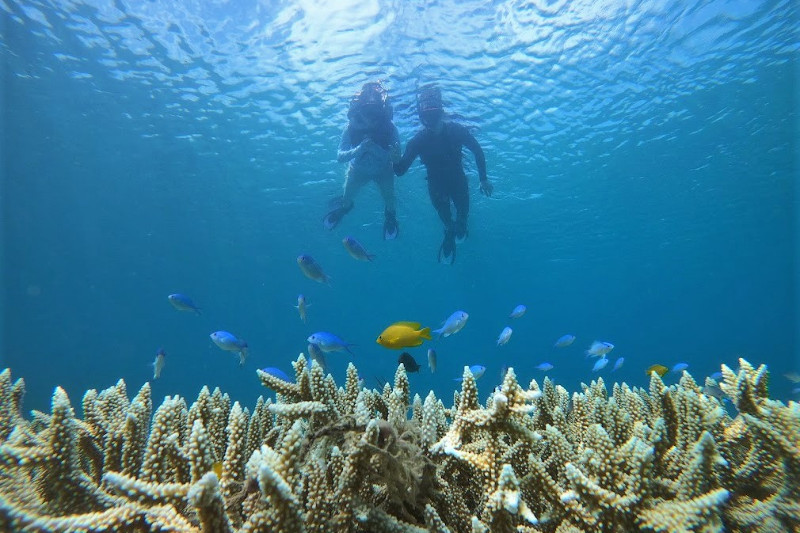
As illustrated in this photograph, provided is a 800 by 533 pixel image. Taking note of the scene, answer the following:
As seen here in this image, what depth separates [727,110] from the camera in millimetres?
19141

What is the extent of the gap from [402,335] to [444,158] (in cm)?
935

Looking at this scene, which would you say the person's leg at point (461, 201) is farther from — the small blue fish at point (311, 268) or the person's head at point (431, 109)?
the small blue fish at point (311, 268)

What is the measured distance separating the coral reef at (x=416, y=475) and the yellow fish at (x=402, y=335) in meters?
2.22

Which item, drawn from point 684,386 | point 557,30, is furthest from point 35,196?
point 684,386

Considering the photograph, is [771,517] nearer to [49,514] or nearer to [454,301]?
[49,514]

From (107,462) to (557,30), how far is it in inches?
665

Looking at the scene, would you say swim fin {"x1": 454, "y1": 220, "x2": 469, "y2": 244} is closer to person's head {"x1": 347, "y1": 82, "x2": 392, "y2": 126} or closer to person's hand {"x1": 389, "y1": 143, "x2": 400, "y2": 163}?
person's hand {"x1": 389, "y1": 143, "x2": 400, "y2": 163}

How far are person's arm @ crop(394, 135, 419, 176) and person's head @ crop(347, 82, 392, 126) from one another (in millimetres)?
1345

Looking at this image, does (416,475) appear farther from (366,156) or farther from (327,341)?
(366,156)

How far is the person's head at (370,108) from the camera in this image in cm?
1211

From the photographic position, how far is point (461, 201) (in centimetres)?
1313

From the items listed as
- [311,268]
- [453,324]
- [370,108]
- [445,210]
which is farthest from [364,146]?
[453,324]

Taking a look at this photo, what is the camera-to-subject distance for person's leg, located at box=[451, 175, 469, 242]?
42.1ft

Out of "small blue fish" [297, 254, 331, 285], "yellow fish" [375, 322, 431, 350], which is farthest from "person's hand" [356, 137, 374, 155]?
"yellow fish" [375, 322, 431, 350]
